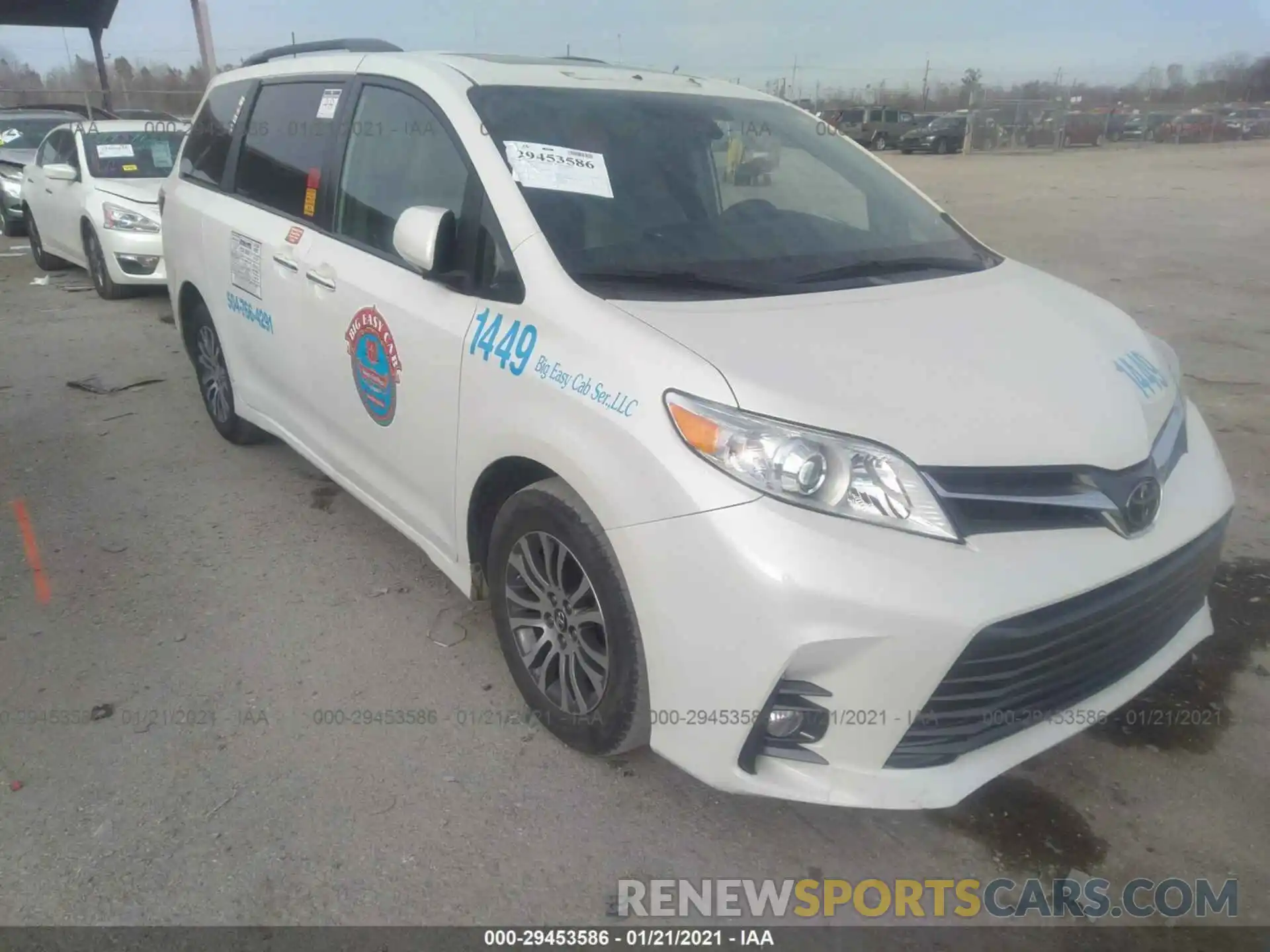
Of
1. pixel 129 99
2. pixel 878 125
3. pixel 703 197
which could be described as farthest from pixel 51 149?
pixel 878 125

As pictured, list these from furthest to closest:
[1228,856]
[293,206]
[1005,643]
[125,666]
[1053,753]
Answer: [293,206] < [125,666] < [1053,753] < [1228,856] < [1005,643]

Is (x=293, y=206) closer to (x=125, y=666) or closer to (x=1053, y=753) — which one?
(x=125, y=666)

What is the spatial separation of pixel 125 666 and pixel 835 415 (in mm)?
2451

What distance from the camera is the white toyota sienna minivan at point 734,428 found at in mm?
1999

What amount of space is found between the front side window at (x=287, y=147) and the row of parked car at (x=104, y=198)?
161 inches

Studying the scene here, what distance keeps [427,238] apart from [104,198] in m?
7.17

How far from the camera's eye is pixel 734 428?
2.06 metres

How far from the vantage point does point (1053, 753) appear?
2678mm

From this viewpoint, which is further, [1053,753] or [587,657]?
[1053,753]

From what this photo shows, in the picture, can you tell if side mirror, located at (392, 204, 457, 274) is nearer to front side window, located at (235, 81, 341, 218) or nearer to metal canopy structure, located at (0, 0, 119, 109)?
front side window, located at (235, 81, 341, 218)

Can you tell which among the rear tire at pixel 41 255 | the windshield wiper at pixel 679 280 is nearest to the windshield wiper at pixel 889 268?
the windshield wiper at pixel 679 280

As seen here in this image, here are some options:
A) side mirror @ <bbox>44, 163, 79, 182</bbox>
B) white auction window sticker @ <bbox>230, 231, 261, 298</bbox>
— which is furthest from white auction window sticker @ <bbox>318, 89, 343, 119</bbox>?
side mirror @ <bbox>44, 163, 79, 182</bbox>

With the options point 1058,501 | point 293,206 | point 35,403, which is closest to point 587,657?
point 1058,501

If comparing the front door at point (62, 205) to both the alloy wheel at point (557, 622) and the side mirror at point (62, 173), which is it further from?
the alloy wheel at point (557, 622)
